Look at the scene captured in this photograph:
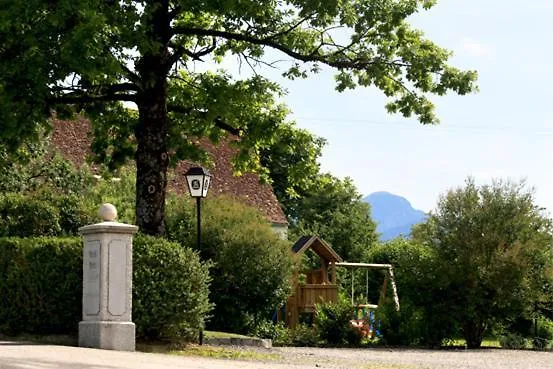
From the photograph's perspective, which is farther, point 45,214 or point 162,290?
point 45,214

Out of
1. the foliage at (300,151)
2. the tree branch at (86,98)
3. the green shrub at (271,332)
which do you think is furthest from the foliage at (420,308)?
the tree branch at (86,98)

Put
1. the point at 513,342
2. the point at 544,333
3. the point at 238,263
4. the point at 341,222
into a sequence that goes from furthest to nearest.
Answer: the point at 341,222 → the point at 544,333 → the point at 513,342 → the point at 238,263

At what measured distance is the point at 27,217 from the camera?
87.6ft

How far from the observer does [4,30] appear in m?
19.1

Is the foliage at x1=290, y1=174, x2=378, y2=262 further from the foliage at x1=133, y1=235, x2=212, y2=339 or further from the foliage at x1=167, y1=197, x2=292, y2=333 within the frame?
the foliage at x1=133, y1=235, x2=212, y2=339

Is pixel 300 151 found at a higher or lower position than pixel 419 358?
higher

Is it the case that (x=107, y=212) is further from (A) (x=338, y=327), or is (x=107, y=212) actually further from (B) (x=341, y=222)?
(B) (x=341, y=222)

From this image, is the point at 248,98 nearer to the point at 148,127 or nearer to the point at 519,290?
the point at 148,127

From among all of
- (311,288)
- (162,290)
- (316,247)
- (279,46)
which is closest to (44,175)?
(311,288)

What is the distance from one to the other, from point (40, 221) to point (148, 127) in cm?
603

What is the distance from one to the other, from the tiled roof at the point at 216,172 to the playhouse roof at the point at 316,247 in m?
3.68

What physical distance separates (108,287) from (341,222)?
45.5m

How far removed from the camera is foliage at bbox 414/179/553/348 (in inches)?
1182

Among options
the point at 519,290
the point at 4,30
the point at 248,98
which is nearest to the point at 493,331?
the point at 519,290
